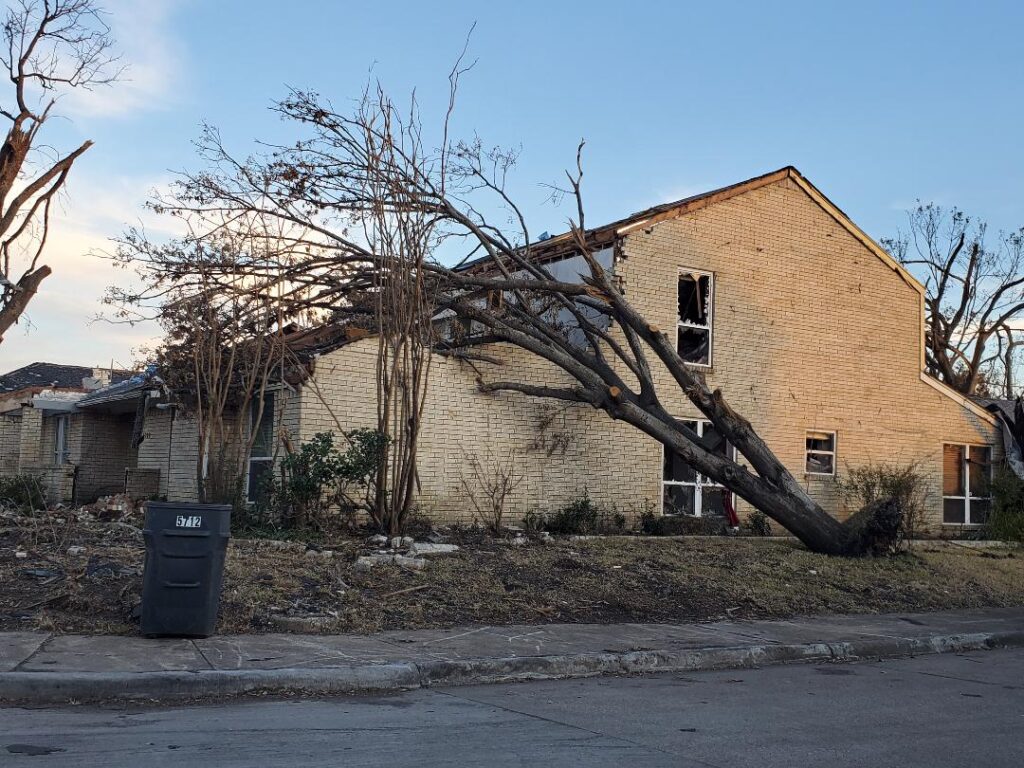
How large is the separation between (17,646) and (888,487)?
16574 mm

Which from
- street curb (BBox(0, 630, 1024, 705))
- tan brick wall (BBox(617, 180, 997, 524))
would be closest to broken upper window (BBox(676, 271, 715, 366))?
tan brick wall (BBox(617, 180, 997, 524))

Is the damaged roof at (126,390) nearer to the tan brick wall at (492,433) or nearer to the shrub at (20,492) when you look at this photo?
the shrub at (20,492)

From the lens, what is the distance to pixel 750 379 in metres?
20.4

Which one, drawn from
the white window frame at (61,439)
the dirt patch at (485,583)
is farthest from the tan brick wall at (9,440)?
the dirt patch at (485,583)

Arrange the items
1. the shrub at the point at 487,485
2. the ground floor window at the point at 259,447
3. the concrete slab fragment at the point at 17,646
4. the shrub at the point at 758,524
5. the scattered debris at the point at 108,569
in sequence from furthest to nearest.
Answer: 1. the shrub at the point at 758,524
2. the shrub at the point at 487,485
3. the ground floor window at the point at 259,447
4. the scattered debris at the point at 108,569
5. the concrete slab fragment at the point at 17,646

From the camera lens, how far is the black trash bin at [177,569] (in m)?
→ 9.01

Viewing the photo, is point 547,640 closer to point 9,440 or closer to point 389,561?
point 389,561

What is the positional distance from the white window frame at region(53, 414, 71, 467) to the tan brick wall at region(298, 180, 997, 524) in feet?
35.7

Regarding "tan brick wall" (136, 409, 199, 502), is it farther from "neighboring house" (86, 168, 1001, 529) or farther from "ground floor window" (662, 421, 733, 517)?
"ground floor window" (662, 421, 733, 517)

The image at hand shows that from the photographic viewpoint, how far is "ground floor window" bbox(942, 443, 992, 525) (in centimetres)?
2308

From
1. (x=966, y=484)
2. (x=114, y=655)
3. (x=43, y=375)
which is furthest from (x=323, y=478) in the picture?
(x=43, y=375)

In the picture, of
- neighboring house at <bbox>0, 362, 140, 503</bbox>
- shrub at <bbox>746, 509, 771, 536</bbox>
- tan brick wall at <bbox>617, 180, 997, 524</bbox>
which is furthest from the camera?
neighboring house at <bbox>0, 362, 140, 503</bbox>

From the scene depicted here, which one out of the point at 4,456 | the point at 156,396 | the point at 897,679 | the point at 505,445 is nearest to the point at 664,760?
the point at 897,679

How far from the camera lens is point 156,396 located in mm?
18078
